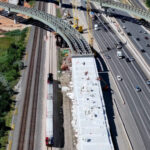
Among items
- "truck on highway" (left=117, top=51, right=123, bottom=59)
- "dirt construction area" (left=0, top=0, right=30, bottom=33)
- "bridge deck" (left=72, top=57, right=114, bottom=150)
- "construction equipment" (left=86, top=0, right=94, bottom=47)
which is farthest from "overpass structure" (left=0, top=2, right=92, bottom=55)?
"truck on highway" (left=117, top=51, right=123, bottom=59)

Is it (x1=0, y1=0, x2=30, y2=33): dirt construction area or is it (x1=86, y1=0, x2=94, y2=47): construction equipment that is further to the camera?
(x1=0, y1=0, x2=30, y2=33): dirt construction area

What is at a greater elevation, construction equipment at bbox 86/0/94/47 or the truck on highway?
construction equipment at bbox 86/0/94/47

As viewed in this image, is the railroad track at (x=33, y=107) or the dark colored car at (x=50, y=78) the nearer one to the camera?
the railroad track at (x=33, y=107)

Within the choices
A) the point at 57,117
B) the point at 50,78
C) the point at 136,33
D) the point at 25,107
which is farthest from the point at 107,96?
the point at 136,33

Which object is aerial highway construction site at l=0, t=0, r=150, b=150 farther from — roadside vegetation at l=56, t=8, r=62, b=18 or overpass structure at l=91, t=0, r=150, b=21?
roadside vegetation at l=56, t=8, r=62, b=18

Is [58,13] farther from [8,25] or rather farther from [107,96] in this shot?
[107,96]

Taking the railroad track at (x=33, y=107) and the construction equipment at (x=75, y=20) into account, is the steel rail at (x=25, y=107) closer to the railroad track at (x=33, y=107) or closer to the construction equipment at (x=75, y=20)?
the railroad track at (x=33, y=107)

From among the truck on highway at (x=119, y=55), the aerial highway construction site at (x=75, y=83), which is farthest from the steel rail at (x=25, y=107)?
the truck on highway at (x=119, y=55)
